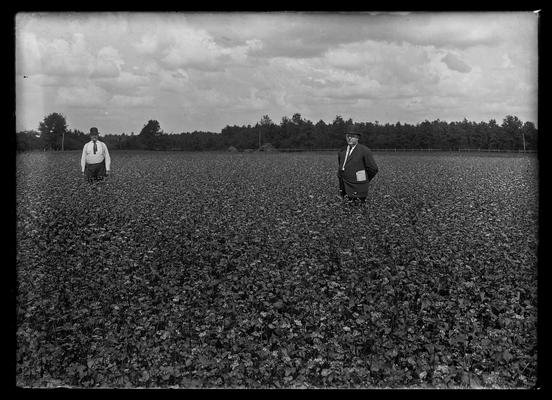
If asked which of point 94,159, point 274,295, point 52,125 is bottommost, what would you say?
point 274,295

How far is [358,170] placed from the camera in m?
10.7

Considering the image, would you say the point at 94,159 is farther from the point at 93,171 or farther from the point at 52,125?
the point at 52,125

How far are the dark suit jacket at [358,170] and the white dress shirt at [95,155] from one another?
5.59 metres

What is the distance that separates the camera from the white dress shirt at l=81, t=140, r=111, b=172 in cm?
1338

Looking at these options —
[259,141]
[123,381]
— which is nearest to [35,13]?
[123,381]

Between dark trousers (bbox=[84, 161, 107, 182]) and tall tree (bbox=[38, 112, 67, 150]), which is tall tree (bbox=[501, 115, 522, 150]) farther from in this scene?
dark trousers (bbox=[84, 161, 107, 182])

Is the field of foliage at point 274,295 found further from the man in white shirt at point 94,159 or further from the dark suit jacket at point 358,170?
the man in white shirt at point 94,159

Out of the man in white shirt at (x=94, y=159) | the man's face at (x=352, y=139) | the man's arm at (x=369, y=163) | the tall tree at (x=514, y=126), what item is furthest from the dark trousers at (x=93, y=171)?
the tall tree at (x=514, y=126)

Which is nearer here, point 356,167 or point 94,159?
point 356,167

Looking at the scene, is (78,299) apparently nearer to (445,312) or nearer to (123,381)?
(123,381)

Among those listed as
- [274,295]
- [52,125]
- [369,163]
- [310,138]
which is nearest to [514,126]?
[369,163]

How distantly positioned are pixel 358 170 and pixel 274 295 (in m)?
5.10

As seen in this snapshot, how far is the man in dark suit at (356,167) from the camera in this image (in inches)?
414

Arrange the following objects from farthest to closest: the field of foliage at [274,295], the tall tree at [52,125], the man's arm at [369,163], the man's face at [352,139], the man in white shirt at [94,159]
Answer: the man in white shirt at [94,159], the man's arm at [369,163], the man's face at [352,139], the tall tree at [52,125], the field of foliage at [274,295]
